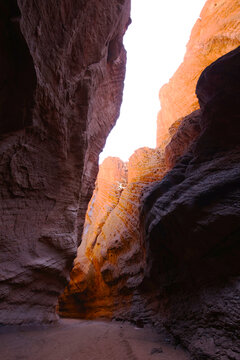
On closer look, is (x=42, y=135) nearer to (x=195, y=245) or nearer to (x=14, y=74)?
(x=14, y=74)

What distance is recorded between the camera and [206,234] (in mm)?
4477

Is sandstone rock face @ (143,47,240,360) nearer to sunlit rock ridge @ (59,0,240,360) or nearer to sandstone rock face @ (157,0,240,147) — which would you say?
sunlit rock ridge @ (59,0,240,360)

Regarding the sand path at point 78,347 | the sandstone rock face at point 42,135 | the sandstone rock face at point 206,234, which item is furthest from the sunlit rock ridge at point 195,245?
the sandstone rock face at point 42,135

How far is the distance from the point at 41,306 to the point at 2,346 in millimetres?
2462

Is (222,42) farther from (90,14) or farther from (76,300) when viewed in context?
(76,300)

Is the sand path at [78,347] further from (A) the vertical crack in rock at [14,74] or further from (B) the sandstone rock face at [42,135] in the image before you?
(A) the vertical crack in rock at [14,74]

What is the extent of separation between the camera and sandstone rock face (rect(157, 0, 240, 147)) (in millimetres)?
14148

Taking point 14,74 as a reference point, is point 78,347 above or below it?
below


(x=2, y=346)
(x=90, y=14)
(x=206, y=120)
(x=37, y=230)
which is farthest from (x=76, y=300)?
(x=90, y=14)

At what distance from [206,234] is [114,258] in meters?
7.72

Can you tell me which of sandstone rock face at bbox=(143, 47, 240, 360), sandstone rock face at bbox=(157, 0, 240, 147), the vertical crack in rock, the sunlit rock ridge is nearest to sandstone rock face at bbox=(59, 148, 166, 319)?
the sunlit rock ridge

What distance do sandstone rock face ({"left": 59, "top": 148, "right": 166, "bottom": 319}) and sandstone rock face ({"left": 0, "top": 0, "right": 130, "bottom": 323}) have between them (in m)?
3.82

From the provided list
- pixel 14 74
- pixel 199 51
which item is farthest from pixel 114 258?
pixel 199 51

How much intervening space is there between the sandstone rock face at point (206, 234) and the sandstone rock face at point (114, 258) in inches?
93.4
